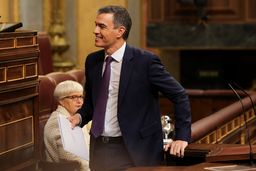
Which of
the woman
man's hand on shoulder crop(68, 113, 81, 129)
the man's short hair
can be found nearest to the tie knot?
the man's short hair

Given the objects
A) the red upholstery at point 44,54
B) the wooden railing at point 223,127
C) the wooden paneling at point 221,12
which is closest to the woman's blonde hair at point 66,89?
the wooden railing at point 223,127

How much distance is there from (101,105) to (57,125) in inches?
43.8

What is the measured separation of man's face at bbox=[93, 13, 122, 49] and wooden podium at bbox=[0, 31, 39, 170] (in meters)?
0.87

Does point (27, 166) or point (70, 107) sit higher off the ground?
point (70, 107)

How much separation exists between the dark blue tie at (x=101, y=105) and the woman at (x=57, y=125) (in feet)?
3.41

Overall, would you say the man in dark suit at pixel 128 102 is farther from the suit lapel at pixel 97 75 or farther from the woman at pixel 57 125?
the woman at pixel 57 125

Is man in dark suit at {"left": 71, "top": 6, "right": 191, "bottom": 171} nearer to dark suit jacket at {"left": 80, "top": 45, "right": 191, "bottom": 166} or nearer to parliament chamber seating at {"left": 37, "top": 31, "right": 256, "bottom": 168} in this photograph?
dark suit jacket at {"left": 80, "top": 45, "right": 191, "bottom": 166}

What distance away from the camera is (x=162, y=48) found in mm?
8156

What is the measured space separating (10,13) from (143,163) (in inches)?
174

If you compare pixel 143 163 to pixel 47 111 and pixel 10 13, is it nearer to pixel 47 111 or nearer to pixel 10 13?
pixel 47 111

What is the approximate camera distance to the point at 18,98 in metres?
3.72

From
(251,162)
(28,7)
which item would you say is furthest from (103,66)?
(28,7)

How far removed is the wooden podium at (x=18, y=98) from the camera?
3584mm

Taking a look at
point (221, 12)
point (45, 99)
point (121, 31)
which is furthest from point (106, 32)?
point (221, 12)
